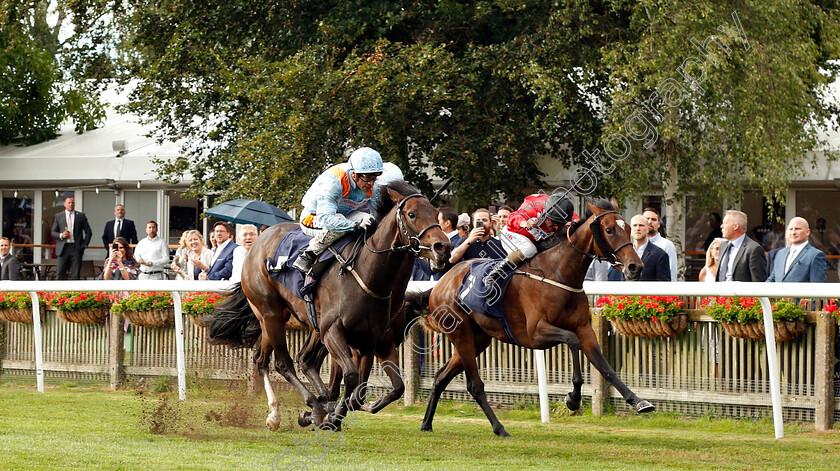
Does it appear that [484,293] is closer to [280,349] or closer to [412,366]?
[280,349]

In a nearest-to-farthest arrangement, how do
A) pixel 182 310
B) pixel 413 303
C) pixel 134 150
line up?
pixel 413 303
pixel 182 310
pixel 134 150

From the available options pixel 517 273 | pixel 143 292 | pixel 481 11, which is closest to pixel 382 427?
pixel 517 273

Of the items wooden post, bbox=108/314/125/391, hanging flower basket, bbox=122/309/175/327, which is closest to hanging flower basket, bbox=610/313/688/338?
hanging flower basket, bbox=122/309/175/327

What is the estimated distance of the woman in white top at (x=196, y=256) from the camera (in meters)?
11.1

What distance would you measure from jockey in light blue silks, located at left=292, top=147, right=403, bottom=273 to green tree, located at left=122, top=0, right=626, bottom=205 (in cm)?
607

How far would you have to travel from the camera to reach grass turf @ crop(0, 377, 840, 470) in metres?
5.57

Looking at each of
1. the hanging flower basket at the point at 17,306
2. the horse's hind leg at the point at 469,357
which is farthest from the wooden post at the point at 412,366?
the hanging flower basket at the point at 17,306

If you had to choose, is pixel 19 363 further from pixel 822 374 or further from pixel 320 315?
pixel 822 374

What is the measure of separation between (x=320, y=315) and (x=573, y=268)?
1567 millimetres

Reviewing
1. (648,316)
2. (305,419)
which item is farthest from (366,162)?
(648,316)

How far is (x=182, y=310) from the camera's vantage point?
962cm

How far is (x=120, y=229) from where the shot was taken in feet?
53.4

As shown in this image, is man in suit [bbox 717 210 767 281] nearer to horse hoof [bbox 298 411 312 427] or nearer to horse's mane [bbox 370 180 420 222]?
horse's mane [bbox 370 180 420 222]

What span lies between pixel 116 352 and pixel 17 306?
4.54 ft
